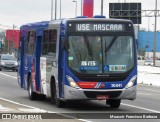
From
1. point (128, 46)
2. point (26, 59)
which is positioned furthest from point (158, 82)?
point (128, 46)

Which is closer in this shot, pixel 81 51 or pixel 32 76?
pixel 81 51

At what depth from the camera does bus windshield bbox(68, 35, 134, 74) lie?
16.4 m

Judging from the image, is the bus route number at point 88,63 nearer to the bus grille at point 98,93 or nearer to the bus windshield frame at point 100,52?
the bus windshield frame at point 100,52

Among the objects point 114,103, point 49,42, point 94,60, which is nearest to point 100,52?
point 94,60

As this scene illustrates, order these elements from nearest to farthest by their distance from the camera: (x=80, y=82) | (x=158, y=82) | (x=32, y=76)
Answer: (x=80, y=82) < (x=32, y=76) < (x=158, y=82)

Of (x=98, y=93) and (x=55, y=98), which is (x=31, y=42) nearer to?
(x=55, y=98)

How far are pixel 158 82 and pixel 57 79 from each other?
22002mm

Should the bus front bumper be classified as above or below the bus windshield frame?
below

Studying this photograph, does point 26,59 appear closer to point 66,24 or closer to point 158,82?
point 66,24

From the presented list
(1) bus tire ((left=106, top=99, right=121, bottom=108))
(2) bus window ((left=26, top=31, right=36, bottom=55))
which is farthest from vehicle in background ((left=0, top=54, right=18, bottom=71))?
(1) bus tire ((left=106, top=99, right=121, bottom=108))

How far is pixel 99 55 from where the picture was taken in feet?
54.3

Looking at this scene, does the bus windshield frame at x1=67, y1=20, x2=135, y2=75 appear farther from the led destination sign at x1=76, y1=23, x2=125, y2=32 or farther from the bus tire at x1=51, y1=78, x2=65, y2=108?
the bus tire at x1=51, y1=78, x2=65, y2=108

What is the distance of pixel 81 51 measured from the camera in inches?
652

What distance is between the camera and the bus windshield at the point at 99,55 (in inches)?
647
